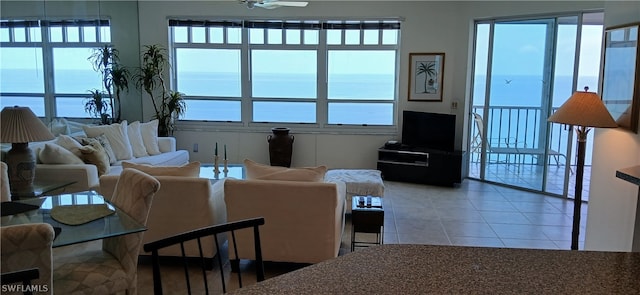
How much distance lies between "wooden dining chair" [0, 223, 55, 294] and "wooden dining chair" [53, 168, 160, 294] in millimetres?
441

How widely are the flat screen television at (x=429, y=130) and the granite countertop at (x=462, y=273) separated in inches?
207

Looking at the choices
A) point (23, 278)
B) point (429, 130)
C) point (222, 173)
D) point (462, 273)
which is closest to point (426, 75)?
point (429, 130)

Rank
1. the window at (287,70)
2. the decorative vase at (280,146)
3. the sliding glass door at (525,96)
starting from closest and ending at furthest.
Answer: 1. the sliding glass door at (525,96)
2. the decorative vase at (280,146)
3. the window at (287,70)

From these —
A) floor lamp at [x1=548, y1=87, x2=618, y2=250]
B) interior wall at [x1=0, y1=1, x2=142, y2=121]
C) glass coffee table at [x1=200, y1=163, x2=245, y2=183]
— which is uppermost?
interior wall at [x1=0, y1=1, x2=142, y2=121]

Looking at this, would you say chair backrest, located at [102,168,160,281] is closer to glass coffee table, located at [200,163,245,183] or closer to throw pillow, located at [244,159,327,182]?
throw pillow, located at [244,159,327,182]

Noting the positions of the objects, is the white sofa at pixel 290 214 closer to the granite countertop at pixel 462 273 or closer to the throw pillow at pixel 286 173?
the throw pillow at pixel 286 173

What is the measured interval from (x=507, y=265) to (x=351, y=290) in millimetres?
518

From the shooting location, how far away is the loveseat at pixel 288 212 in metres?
3.35

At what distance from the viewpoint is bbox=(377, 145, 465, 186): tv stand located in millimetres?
6430

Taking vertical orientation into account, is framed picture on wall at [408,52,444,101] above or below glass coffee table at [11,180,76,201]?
above

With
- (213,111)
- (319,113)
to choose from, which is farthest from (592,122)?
(213,111)

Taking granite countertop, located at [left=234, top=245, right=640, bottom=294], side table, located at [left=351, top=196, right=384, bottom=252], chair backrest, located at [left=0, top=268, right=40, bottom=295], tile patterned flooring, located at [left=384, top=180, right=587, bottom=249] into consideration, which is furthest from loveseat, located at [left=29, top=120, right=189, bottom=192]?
granite countertop, located at [left=234, top=245, right=640, bottom=294]

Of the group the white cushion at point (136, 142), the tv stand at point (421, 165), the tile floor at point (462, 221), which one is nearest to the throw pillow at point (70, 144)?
the white cushion at point (136, 142)

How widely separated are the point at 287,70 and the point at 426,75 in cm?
→ 220
